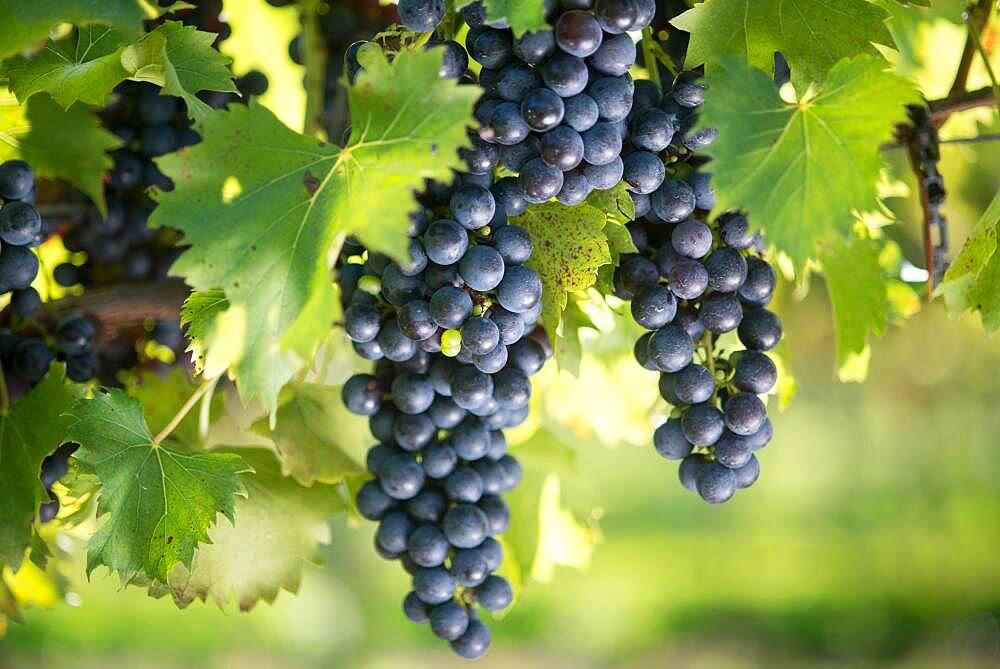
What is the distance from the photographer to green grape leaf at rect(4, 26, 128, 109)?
511mm

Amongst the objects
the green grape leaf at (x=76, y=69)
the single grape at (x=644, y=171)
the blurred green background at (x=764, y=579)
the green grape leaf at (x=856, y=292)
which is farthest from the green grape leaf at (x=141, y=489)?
the blurred green background at (x=764, y=579)

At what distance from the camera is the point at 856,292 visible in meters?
0.64

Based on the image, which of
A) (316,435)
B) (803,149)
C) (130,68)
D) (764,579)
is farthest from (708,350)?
(764,579)

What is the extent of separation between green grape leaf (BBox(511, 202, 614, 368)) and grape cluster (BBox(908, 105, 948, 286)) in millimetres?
268

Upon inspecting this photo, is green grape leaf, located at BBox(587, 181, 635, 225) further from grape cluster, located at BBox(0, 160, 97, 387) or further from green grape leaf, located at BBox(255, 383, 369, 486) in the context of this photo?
grape cluster, located at BBox(0, 160, 97, 387)

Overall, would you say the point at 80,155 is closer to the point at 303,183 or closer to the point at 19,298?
the point at 19,298

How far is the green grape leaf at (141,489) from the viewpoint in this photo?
1.67 feet

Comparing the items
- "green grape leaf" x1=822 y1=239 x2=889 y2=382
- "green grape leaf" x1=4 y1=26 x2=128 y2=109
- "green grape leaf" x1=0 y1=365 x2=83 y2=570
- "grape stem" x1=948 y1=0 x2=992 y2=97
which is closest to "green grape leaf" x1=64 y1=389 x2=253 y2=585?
"green grape leaf" x1=0 y1=365 x2=83 y2=570

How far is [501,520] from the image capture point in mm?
620

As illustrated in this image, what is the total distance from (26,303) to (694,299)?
47cm

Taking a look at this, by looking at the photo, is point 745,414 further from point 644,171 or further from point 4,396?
point 4,396

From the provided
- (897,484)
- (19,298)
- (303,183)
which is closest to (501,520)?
(303,183)

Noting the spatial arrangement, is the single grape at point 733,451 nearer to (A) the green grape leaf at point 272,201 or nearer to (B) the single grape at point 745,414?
(B) the single grape at point 745,414

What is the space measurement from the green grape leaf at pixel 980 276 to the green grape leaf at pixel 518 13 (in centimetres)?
32
